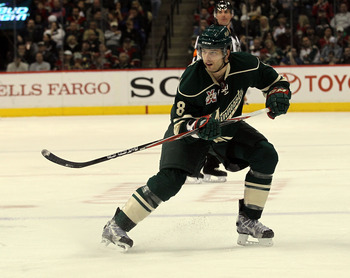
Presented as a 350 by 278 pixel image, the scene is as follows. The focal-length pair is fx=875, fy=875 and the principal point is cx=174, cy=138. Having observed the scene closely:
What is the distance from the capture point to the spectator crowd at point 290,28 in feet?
47.9

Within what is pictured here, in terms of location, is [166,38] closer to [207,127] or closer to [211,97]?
[211,97]

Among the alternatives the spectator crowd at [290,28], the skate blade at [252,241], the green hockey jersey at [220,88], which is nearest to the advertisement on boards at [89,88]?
the spectator crowd at [290,28]

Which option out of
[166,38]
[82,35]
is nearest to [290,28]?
[166,38]

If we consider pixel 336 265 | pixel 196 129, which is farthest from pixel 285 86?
pixel 336 265

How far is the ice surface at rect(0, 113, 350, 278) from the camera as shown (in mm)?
3803

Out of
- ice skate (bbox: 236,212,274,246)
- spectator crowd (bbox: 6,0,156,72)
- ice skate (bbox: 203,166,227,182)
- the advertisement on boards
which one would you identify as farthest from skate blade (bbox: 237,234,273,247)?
spectator crowd (bbox: 6,0,156,72)

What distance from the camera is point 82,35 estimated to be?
1567cm

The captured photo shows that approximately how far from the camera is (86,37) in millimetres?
15609

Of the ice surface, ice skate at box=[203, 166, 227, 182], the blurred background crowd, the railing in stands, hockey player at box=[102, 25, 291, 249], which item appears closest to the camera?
the ice surface

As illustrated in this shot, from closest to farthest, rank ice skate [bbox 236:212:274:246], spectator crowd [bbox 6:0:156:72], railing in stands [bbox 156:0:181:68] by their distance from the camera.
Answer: ice skate [bbox 236:212:274:246] → spectator crowd [bbox 6:0:156:72] → railing in stands [bbox 156:0:181:68]

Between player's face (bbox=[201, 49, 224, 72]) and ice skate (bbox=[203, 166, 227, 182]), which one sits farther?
ice skate (bbox=[203, 166, 227, 182])

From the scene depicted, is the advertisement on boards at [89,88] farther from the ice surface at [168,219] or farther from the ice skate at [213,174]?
the ice skate at [213,174]

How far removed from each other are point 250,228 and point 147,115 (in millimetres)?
9763

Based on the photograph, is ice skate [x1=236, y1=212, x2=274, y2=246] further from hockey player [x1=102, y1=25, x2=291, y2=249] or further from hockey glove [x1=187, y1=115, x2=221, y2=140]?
hockey glove [x1=187, y1=115, x2=221, y2=140]
